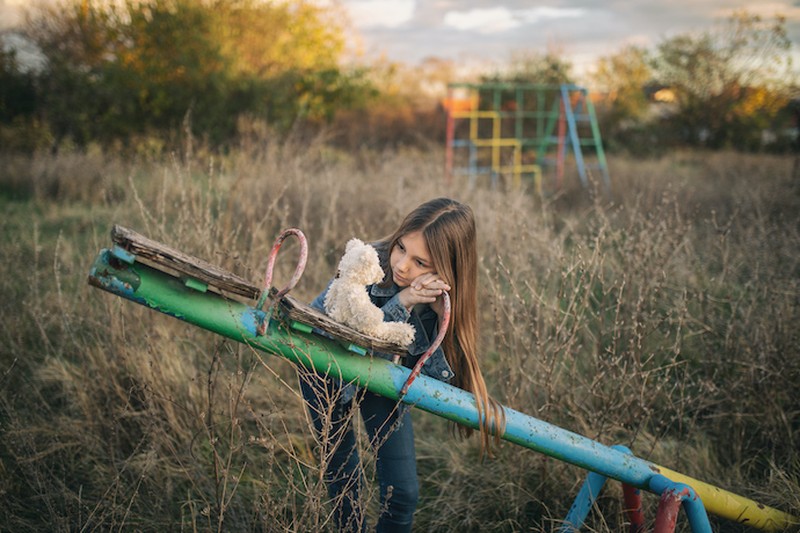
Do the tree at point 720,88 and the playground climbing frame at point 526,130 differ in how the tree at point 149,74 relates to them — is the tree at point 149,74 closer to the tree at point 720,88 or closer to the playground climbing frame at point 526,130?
the playground climbing frame at point 526,130

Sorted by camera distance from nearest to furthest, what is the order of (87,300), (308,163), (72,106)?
(87,300)
(308,163)
(72,106)

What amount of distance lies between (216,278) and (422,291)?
65 centimetres

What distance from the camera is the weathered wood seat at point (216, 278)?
3.78 ft

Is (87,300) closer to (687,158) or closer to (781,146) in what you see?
(687,158)

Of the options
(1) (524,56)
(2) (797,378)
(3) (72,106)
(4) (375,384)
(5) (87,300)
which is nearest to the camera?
(4) (375,384)

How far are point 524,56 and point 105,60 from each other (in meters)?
8.98

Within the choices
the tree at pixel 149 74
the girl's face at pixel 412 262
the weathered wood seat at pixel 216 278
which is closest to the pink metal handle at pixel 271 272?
the weathered wood seat at pixel 216 278

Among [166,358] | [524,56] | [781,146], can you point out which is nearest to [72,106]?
[166,358]

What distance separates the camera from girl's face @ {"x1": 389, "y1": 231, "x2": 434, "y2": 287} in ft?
5.86

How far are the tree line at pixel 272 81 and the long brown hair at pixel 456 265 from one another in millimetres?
7054

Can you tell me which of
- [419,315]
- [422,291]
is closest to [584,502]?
[419,315]

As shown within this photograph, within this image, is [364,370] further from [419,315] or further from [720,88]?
[720,88]

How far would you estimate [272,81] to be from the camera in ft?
37.8

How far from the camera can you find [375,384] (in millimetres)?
1525
